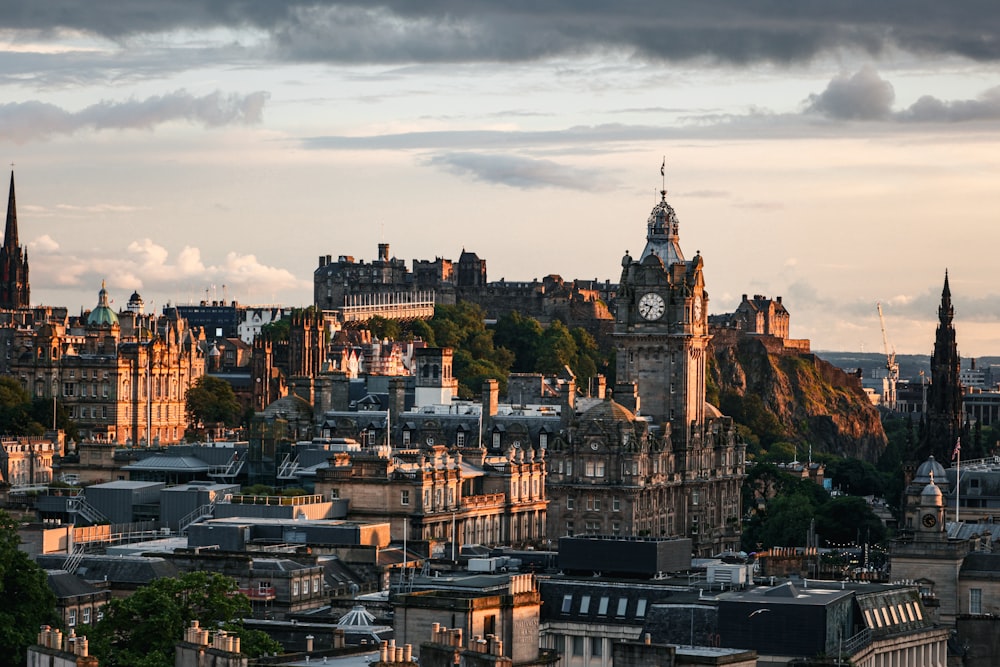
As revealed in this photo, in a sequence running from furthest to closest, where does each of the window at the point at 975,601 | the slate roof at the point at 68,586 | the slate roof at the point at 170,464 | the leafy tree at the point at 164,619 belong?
the slate roof at the point at 170,464 → the window at the point at 975,601 → the slate roof at the point at 68,586 → the leafy tree at the point at 164,619

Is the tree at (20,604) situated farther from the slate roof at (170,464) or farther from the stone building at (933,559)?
the slate roof at (170,464)

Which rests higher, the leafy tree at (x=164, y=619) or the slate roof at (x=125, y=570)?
the slate roof at (x=125, y=570)

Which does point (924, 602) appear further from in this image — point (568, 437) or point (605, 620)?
point (568, 437)

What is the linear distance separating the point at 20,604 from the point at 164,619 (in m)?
7.45

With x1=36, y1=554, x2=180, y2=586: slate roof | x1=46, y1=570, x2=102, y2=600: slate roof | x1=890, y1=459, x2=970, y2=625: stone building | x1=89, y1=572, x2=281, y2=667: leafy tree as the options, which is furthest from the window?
x1=46, y1=570, x2=102, y2=600: slate roof

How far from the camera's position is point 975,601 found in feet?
415

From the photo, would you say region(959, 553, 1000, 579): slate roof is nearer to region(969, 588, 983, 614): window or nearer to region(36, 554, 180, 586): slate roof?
region(969, 588, 983, 614): window

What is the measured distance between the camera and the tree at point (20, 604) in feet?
344

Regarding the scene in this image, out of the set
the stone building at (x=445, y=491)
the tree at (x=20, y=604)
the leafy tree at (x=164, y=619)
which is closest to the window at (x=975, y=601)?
the leafy tree at (x=164, y=619)

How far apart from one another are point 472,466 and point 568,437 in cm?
722

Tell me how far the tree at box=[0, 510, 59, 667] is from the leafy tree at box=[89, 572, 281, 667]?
8.14ft

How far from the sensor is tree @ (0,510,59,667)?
10481cm

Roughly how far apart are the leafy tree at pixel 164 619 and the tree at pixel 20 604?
2482 millimetres

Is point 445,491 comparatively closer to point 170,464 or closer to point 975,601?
point 170,464
